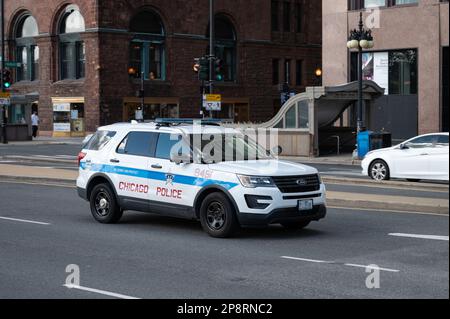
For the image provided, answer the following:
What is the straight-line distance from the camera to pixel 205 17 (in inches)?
2468

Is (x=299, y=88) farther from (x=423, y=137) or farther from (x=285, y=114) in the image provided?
(x=423, y=137)

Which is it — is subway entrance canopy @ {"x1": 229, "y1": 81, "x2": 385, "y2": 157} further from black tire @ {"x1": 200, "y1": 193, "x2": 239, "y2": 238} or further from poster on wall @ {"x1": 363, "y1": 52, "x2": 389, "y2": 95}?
black tire @ {"x1": 200, "y1": 193, "x2": 239, "y2": 238}

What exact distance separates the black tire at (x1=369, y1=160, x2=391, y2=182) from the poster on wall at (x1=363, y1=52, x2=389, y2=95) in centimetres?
1788

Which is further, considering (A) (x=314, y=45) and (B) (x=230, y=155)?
(A) (x=314, y=45)

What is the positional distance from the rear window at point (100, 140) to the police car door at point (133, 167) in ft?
1.43

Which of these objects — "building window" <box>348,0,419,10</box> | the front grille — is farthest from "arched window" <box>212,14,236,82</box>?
the front grille

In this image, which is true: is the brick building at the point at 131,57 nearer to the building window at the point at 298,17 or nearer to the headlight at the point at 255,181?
the building window at the point at 298,17

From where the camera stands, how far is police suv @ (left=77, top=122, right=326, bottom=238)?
12055mm

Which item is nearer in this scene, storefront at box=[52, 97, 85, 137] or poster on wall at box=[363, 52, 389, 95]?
poster on wall at box=[363, 52, 389, 95]

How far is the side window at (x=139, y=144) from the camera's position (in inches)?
539

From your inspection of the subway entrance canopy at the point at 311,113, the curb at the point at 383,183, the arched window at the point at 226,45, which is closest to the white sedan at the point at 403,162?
the curb at the point at 383,183

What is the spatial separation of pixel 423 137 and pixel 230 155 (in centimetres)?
1014

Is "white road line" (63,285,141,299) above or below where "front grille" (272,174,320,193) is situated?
below
